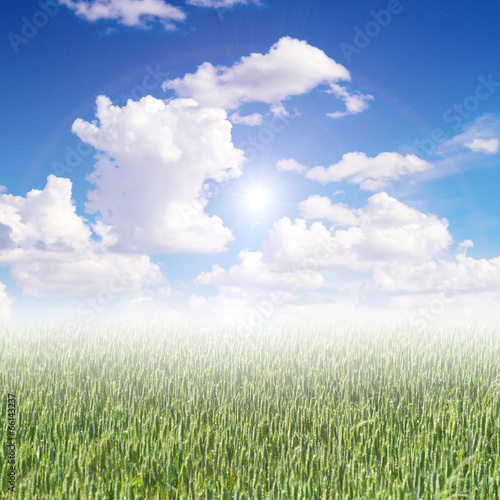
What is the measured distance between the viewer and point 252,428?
5.56m

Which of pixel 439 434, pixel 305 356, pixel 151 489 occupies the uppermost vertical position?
pixel 305 356

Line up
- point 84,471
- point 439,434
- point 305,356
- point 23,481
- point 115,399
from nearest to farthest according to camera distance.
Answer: point 23,481
point 84,471
point 439,434
point 115,399
point 305,356

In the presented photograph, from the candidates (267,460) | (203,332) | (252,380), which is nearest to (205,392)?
(252,380)

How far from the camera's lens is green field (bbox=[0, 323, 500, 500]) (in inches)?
164

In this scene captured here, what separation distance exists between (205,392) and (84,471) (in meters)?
2.76

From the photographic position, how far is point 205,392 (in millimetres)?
7074

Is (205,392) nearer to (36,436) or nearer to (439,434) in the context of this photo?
(36,436)

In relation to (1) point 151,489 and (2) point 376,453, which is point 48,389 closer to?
(1) point 151,489

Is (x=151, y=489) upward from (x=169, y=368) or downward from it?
downward

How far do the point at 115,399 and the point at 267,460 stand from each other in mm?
2877

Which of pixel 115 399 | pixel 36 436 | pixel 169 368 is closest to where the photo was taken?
pixel 36 436

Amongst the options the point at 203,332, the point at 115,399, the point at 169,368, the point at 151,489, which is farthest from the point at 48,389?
the point at 203,332

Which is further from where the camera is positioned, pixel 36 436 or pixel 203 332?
pixel 203 332

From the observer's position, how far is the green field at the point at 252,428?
418 cm
